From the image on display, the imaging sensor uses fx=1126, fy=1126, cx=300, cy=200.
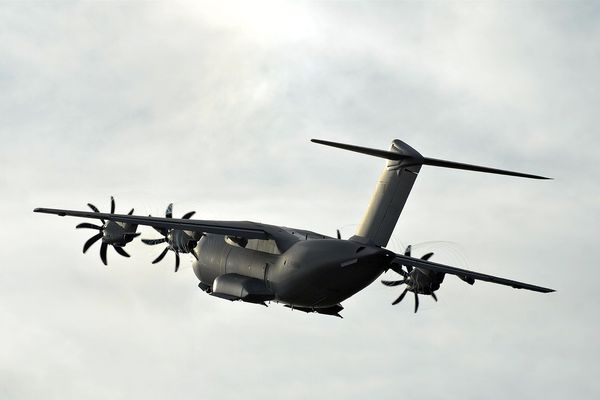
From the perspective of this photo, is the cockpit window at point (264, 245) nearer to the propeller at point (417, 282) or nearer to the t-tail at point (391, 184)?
the t-tail at point (391, 184)

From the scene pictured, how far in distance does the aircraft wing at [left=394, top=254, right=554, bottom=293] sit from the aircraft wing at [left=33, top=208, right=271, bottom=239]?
19.2 ft

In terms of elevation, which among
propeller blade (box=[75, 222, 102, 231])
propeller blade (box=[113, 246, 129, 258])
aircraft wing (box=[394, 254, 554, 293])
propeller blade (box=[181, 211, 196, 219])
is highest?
propeller blade (box=[181, 211, 196, 219])

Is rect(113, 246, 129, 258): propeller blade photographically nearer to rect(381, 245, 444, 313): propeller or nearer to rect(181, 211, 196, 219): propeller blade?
rect(181, 211, 196, 219): propeller blade

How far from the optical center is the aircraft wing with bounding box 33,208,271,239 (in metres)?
43.6

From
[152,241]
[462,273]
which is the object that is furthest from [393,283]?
[152,241]

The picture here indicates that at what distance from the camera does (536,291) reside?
47188mm

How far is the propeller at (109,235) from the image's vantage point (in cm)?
4600

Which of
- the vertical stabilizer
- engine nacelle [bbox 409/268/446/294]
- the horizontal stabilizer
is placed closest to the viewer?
the vertical stabilizer

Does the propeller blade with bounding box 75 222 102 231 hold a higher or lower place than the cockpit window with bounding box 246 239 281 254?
higher

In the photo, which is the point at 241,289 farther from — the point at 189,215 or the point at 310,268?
the point at 189,215

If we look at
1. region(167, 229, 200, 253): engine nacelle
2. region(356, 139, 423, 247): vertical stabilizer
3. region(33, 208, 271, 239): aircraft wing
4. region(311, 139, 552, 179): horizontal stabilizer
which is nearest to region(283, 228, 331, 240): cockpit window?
region(33, 208, 271, 239): aircraft wing

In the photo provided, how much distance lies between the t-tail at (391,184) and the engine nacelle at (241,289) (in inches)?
Answer: 178

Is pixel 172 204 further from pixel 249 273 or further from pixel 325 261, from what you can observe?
pixel 325 261

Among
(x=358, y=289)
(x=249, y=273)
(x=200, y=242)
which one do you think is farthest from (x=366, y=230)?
(x=200, y=242)
